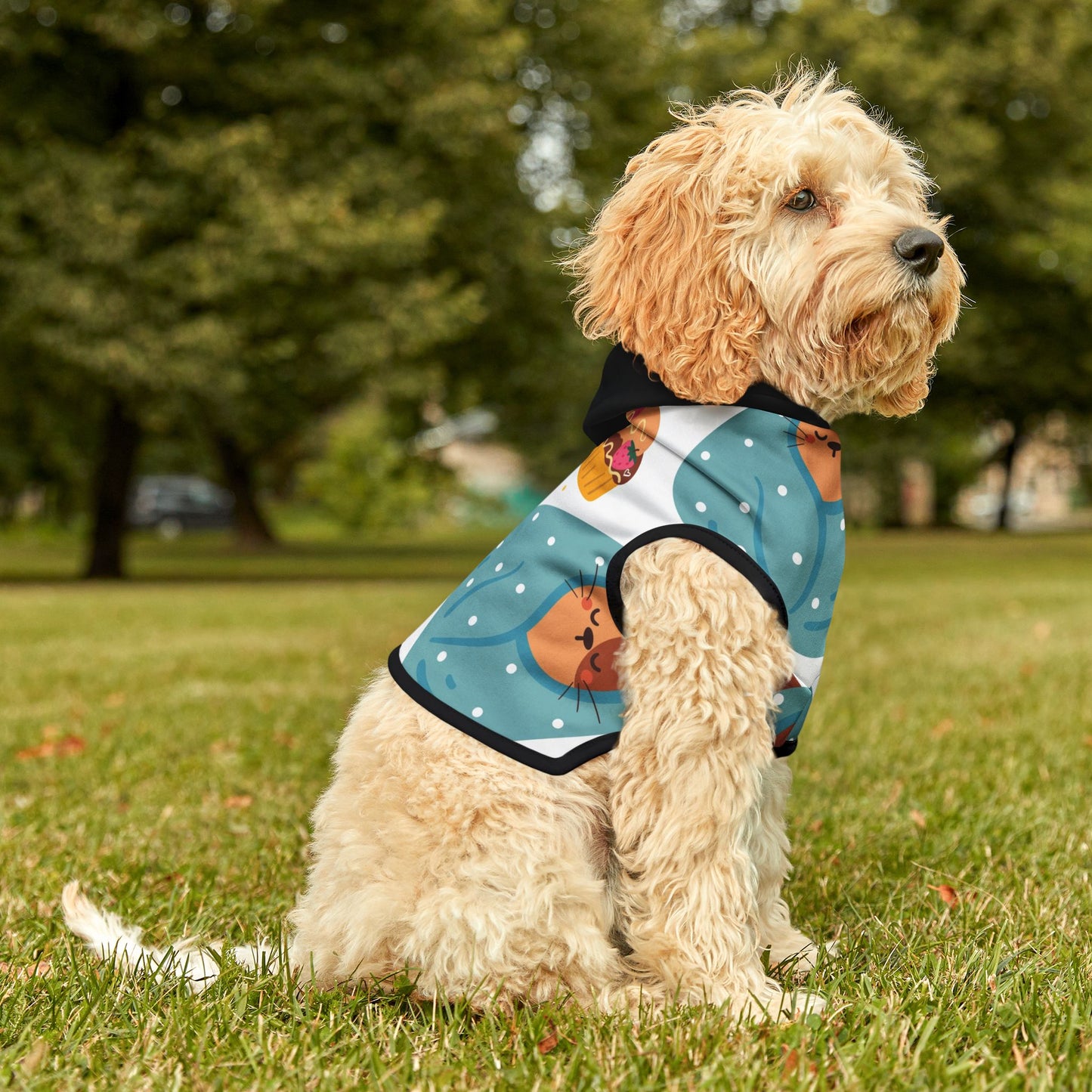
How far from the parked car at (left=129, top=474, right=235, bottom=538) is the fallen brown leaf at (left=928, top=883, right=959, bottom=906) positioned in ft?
155

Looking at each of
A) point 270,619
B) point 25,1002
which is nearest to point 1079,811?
point 25,1002

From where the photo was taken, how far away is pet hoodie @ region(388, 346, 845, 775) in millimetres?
2713

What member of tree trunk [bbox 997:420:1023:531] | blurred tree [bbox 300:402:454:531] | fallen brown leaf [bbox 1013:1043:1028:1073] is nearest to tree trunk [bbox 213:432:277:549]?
blurred tree [bbox 300:402:454:531]

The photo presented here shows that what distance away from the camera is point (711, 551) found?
2672mm

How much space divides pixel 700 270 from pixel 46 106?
57.3ft

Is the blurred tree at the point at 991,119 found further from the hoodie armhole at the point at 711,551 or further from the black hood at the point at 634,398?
the hoodie armhole at the point at 711,551

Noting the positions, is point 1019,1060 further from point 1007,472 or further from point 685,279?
point 1007,472

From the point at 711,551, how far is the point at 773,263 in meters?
0.75

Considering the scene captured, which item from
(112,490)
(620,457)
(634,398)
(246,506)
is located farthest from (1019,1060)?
(246,506)

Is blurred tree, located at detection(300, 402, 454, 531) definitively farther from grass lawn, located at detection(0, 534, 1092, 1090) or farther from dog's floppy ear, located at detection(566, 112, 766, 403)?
dog's floppy ear, located at detection(566, 112, 766, 403)

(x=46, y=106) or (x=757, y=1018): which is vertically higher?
(x=46, y=106)

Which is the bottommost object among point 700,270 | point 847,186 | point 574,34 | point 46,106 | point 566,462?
point 566,462

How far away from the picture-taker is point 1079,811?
463 centimetres

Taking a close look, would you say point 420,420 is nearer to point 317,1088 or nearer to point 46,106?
point 46,106
